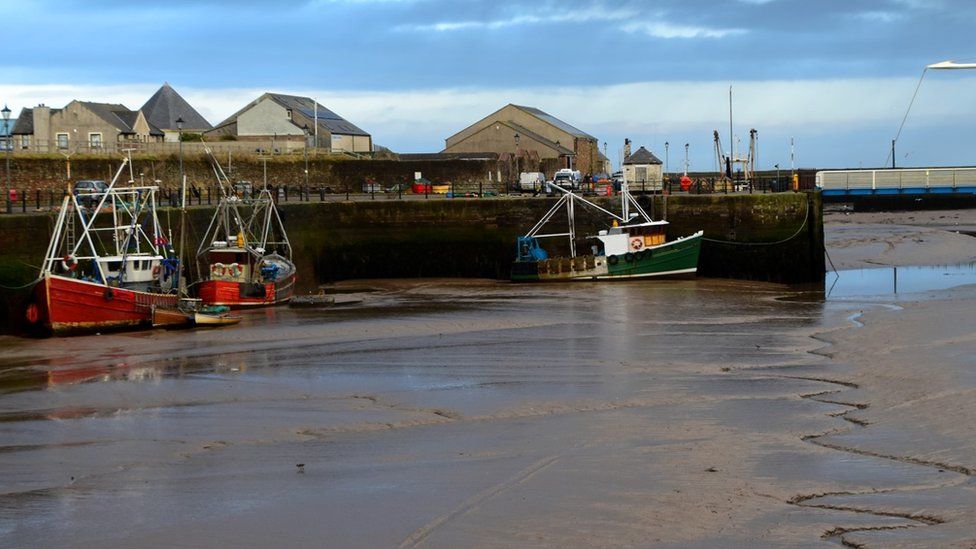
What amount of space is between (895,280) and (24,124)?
42.7 metres

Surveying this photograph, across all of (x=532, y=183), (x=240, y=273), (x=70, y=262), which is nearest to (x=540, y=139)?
(x=532, y=183)

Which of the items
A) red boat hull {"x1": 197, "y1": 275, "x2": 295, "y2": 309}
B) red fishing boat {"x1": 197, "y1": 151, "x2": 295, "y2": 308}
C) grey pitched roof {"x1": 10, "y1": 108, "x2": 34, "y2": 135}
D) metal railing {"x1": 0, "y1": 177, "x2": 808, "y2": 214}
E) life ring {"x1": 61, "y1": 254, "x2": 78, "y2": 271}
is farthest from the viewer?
grey pitched roof {"x1": 10, "y1": 108, "x2": 34, "y2": 135}

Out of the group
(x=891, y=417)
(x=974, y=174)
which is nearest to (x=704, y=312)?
Answer: (x=891, y=417)

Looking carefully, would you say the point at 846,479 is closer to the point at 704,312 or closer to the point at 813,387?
Result: the point at 813,387

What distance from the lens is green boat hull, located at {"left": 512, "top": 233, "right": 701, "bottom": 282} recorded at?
1340 inches

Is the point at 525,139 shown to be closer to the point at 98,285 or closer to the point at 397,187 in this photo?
the point at 397,187

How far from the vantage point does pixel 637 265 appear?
34.2 meters

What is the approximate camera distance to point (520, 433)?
13234mm

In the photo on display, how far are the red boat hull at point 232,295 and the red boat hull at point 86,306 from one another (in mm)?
3392

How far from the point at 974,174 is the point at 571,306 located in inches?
1611

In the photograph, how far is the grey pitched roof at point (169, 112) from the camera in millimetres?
62219

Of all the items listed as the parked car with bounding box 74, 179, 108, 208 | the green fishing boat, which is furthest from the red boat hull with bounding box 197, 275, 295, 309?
the green fishing boat

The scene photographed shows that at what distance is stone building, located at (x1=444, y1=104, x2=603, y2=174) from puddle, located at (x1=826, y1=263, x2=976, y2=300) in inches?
1299

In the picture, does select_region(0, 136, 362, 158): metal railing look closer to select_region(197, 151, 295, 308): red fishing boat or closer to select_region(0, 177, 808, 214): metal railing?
select_region(0, 177, 808, 214): metal railing
